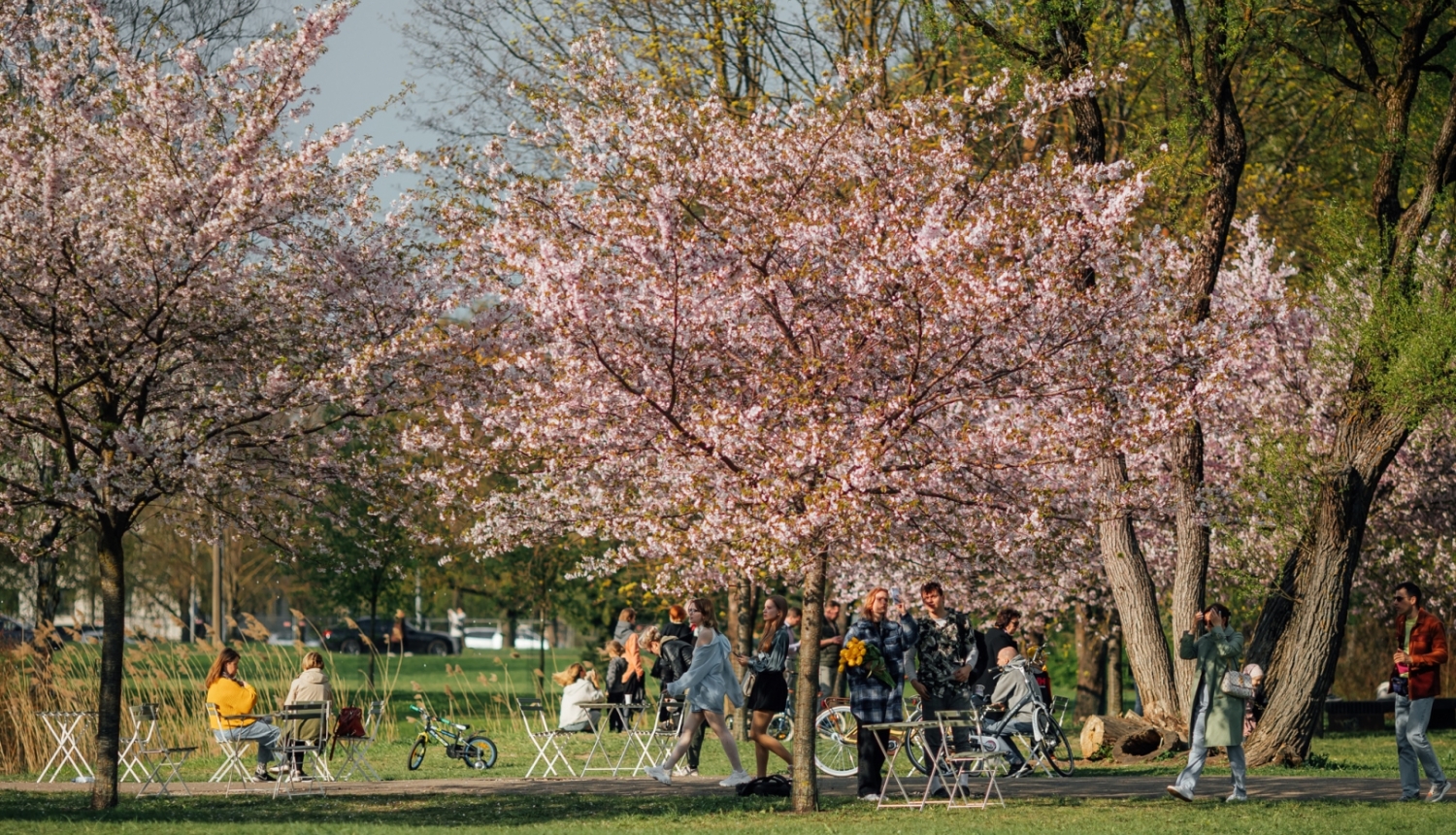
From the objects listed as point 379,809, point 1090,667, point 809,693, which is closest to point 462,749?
point 379,809

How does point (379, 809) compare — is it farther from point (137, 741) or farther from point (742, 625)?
point (742, 625)

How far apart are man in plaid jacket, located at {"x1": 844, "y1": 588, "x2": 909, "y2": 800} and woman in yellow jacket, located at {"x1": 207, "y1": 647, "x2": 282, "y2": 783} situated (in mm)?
5177

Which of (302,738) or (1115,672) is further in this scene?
(1115,672)

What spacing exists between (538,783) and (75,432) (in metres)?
5.13

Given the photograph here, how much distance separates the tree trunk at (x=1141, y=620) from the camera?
62.7ft

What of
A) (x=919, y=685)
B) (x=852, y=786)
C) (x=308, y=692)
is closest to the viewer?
(x=919, y=685)

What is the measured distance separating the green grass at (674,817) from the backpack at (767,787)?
0.14 m

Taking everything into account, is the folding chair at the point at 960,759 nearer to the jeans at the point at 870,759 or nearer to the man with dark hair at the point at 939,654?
the man with dark hair at the point at 939,654

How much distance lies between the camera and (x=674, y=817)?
12.1 meters

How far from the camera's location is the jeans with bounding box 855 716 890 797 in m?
13.1

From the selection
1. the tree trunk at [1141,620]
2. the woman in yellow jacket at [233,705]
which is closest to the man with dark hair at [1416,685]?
the tree trunk at [1141,620]

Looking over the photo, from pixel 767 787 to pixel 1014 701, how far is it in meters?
3.19

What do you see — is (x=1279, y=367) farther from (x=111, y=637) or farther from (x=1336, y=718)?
(x=111, y=637)

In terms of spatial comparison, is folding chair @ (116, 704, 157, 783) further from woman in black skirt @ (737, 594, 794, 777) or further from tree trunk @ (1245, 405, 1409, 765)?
tree trunk @ (1245, 405, 1409, 765)
